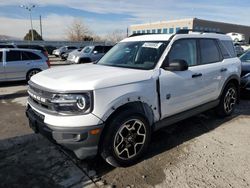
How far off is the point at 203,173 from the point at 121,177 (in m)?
1.13

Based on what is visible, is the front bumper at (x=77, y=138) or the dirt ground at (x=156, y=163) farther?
the dirt ground at (x=156, y=163)

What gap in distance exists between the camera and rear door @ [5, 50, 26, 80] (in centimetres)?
995

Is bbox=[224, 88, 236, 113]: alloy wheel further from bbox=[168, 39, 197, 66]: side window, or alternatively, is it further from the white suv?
bbox=[168, 39, 197, 66]: side window

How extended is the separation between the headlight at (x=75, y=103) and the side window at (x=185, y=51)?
1.65 meters

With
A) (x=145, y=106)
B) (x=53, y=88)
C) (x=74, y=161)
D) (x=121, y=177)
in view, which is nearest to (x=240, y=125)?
(x=145, y=106)

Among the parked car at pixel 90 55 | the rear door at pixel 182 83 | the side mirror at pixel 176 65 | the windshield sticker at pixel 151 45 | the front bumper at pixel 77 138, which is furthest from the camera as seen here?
Result: the parked car at pixel 90 55

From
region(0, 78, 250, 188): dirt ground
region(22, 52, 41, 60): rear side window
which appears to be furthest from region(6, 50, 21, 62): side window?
region(0, 78, 250, 188): dirt ground

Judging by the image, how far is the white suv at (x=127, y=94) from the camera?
296cm

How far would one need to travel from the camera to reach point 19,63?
10.2 m

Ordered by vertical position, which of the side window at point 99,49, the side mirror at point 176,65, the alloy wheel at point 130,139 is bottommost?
the alloy wheel at point 130,139

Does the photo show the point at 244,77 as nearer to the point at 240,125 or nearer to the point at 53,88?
the point at 240,125

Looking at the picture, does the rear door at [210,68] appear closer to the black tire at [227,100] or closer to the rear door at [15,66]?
the black tire at [227,100]

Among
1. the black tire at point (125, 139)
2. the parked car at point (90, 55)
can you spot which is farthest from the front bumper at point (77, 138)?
the parked car at point (90, 55)

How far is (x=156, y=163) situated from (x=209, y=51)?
2579 mm
